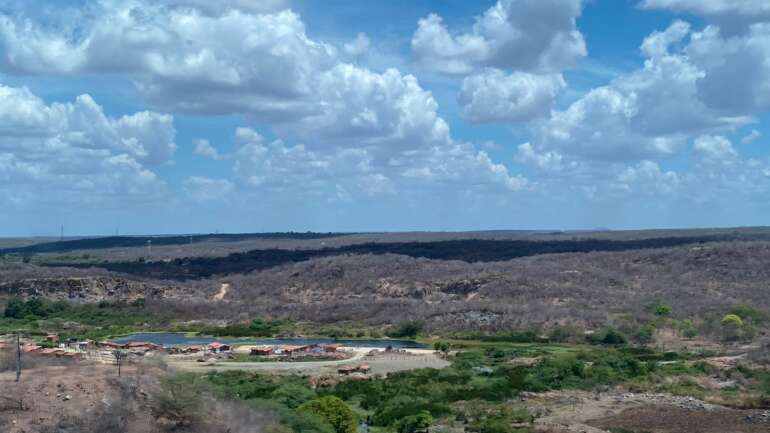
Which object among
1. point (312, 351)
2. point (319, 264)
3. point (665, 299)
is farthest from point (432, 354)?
point (319, 264)

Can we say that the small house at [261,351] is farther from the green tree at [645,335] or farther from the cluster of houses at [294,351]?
the green tree at [645,335]

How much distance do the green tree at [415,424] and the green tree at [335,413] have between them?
9.32ft

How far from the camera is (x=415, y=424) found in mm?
40281

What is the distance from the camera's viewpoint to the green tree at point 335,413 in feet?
123

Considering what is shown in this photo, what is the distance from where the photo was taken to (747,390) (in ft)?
165

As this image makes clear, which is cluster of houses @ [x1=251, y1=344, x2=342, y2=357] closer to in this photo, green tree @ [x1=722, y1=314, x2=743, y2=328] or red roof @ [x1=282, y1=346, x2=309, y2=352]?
red roof @ [x1=282, y1=346, x2=309, y2=352]

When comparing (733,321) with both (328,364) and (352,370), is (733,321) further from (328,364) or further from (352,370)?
(352,370)

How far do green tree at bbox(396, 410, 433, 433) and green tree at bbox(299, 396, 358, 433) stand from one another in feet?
9.32

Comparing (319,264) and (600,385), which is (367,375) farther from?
(319,264)

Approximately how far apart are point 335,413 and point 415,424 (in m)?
4.35

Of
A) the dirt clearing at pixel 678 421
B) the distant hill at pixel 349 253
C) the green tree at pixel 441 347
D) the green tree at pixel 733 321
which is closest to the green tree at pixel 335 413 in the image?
the dirt clearing at pixel 678 421

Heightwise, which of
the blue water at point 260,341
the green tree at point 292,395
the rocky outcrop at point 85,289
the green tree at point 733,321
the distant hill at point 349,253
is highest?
the distant hill at point 349,253

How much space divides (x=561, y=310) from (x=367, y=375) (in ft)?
123

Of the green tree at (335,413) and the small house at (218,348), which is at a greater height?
the green tree at (335,413)
